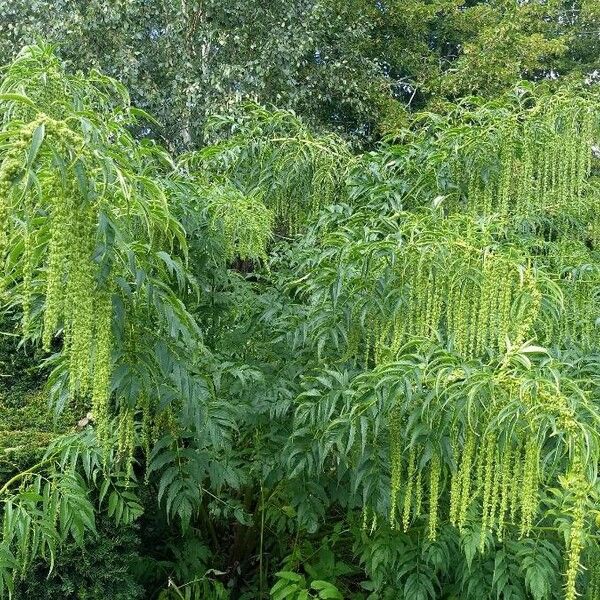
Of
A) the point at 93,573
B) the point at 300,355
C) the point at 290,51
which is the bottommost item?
the point at 93,573

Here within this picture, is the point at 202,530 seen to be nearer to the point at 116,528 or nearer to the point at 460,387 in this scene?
the point at 116,528

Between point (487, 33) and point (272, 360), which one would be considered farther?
point (487, 33)

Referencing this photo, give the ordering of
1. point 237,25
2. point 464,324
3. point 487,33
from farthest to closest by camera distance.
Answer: point 487,33 → point 237,25 → point 464,324

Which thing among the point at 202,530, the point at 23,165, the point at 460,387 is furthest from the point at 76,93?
the point at 202,530

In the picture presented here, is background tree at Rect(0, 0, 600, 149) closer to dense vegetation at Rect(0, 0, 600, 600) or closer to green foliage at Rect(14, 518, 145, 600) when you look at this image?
dense vegetation at Rect(0, 0, 600, 600)

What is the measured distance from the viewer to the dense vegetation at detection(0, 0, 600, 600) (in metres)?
1.99

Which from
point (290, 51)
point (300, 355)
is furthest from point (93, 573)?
point (290, 51)

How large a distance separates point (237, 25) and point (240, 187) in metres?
6.07

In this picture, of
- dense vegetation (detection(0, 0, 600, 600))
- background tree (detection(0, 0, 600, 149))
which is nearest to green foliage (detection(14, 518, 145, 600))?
dense vegetation (detection(0, 0, 600, 600))

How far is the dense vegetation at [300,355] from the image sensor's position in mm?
1992

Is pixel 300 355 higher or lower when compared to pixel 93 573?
higher

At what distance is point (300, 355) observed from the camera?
3.31 metres

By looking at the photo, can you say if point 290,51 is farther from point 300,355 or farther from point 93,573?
point 93,573

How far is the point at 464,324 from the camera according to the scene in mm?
2439
